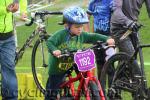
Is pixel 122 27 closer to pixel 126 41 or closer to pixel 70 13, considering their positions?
pixel 126 41

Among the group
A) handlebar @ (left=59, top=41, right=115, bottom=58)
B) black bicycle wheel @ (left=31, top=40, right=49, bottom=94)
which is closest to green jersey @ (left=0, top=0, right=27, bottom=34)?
handlebar @ (left=59, top=41, right=115, bottom=58)

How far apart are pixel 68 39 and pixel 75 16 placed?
1.11ft

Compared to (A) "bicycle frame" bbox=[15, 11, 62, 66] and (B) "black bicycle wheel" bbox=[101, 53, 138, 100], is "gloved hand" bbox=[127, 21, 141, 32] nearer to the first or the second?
(B) "black bicycle wheel" bbox=[101, 53, 138, 100]

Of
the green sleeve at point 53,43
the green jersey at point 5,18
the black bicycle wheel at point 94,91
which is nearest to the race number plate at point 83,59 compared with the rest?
the black bicycle wheel at point 94,91

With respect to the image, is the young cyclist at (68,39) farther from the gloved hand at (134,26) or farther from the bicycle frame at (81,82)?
the gloved hand at (134,26)

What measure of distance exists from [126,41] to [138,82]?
92cm

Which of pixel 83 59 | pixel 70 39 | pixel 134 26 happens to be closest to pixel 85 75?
pixel 83 59

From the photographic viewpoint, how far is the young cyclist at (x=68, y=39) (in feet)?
23.9

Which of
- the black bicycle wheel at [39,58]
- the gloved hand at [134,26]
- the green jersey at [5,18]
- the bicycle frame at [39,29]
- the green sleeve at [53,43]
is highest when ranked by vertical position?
the green jersey at [5,18]

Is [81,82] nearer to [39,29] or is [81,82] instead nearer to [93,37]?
[93,37]

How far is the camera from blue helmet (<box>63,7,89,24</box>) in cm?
725

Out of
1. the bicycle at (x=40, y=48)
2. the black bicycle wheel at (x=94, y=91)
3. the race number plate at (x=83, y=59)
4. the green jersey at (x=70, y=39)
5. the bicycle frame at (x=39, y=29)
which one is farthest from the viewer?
the bicycle frame at (x=39, y=29)

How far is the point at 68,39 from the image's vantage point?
7.47 meters

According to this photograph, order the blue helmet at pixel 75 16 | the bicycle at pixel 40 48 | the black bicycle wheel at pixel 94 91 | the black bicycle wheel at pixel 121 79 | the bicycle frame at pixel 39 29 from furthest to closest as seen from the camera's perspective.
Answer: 1. the bicycle frame at pixel 39 29
2. the bicycle at pixel 40 48
3. the black bicycle wheel at pixel 121 79
4. the blue helmet at pixel 75 16
5. the black bicycle wheel at pixel 94 91
